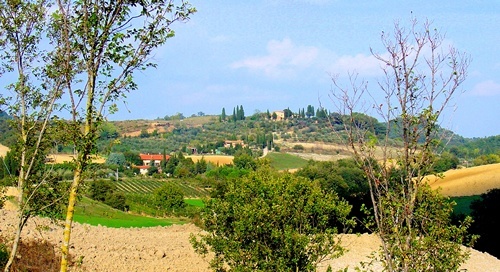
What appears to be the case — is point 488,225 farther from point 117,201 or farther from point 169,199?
point 169,199

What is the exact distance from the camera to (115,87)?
38.1 ft

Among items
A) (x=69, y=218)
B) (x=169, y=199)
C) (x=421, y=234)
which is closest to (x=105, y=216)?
(x=169, y=199)

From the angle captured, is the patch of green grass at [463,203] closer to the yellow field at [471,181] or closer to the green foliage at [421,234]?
the yellow field at [471,181]

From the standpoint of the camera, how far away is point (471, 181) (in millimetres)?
72125

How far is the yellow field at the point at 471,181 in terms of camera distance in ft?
225

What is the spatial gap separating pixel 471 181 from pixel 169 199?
1561 inches

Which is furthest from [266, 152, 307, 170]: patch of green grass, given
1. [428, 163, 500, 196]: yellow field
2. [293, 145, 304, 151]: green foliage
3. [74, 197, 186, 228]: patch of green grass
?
[74, 197, 186, 228]: patch of green grass

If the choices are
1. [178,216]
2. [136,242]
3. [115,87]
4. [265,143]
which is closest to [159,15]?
[115,87]

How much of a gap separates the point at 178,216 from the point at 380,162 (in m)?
69.4

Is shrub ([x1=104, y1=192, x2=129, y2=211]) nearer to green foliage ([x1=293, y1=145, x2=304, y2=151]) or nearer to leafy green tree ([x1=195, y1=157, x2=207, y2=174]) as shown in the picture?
leafy green tree ([x1=195, y1=157, x2=207, y2=174])

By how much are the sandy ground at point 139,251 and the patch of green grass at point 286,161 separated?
349ft

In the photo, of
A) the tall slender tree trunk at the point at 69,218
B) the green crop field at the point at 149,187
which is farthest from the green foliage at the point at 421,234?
the green crop field at the point at 149,187

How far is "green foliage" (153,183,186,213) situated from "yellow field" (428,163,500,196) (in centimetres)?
3388

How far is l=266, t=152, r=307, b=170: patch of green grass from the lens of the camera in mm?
143562
